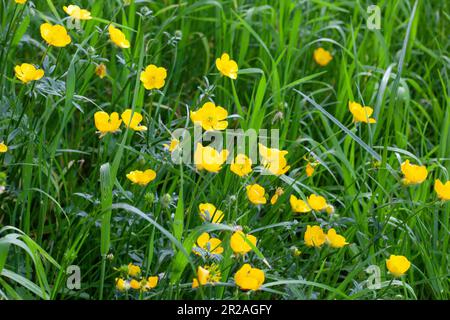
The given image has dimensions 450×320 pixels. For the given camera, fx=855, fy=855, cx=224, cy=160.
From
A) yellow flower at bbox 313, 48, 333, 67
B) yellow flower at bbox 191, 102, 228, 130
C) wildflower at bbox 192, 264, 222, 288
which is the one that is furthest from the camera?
yellow flower at bbox 313, 48, 333, 67

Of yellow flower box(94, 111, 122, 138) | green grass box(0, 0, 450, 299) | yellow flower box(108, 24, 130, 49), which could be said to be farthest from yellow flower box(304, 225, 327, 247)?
yellow flower box(108, 24, 130, 49)

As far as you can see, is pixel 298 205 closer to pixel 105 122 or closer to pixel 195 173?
pixel 195 173

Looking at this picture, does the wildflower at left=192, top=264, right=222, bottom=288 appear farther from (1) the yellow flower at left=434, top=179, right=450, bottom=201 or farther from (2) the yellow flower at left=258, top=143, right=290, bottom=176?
(1) the yellow flower at left=434, top=179, right=450, bottom=201

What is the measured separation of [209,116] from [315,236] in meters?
0.35

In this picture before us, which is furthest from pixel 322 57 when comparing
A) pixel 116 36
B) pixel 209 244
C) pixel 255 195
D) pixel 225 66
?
pixel 209 244

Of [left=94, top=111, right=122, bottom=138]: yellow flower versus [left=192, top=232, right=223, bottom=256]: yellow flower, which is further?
[left=94, top=111, right=122, bottom=138]: yellow flower

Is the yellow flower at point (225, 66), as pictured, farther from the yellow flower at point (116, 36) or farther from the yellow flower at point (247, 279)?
the yellow flower at point (247, 279)

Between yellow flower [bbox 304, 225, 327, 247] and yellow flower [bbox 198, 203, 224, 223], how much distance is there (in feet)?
0.64

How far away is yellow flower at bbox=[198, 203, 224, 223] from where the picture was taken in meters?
1.80

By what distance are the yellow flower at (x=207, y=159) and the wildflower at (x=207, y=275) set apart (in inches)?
8.0

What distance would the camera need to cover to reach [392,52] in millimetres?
3082

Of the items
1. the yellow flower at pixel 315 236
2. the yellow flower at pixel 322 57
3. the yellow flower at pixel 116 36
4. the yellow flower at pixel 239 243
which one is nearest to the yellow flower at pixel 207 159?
the yellow flower at pixel 239 243

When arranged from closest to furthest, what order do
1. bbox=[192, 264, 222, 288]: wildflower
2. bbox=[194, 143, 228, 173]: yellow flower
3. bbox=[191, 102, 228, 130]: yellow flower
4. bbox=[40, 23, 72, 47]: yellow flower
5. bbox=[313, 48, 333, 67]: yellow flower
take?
bbox=[192, 264, 222, 288]: wildflower < bbox=[194, 143, 228, 173]: yellow flower < bbox=[191, 102, 228, 130]: yellow flower < bbox=[40, 23, 72, 47]: yellow flower < bbox=[313, 48, 333, 67]: yellow flower
